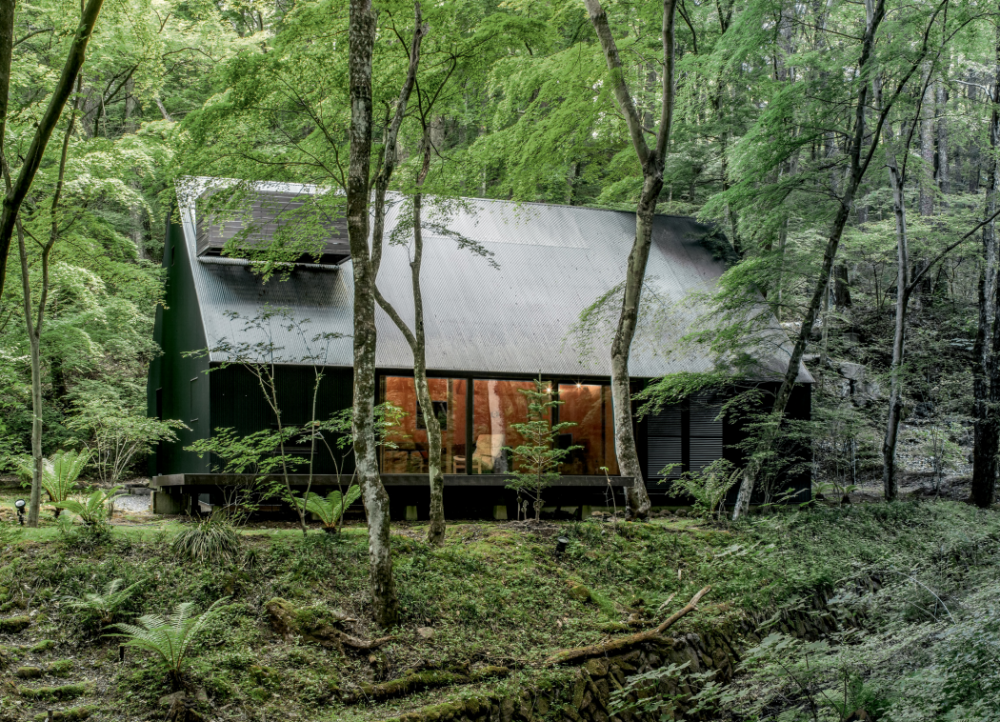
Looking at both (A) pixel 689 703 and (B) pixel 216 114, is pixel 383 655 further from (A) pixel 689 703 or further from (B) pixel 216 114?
(B) pixel 216 114

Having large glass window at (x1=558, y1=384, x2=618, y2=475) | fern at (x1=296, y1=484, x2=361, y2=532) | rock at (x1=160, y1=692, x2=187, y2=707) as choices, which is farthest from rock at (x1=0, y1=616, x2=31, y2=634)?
large glass window at (x1=558, y1=384, x2=618, y2=475)

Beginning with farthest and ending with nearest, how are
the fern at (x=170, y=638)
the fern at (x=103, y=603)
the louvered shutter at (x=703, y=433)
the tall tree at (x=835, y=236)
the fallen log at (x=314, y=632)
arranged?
1. the louvered shutter at (x=703, y=433)
2. the tall tree at (x=835, y=236)
3. the fallen log at (x=314, y=632)
4. the fern at (x=103, y=603)
5. the fern at (x=170, y=638)

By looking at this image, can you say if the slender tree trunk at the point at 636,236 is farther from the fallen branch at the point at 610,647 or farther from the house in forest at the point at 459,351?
Result: the fallen branch at the point at 610,647

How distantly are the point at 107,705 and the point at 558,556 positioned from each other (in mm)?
4801

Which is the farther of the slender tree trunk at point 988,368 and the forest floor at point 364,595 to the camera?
the slender tree trunk at point 988,368

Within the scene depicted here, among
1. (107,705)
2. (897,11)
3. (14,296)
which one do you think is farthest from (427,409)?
(897,11)

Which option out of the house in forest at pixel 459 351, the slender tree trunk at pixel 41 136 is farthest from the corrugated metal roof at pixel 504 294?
the slender tree trunk at pixel 41 136

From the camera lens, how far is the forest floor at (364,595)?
525 cm

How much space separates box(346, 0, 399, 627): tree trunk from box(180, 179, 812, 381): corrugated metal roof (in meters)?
4.75

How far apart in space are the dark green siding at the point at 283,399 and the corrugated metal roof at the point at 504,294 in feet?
0.98

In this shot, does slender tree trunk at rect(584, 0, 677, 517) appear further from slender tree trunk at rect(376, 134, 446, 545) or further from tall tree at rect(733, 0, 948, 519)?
slender tree trunk at rect(376, 134, 446, 545)

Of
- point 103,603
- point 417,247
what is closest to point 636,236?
point 417,247

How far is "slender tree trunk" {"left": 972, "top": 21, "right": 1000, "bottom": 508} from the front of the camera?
14141mm

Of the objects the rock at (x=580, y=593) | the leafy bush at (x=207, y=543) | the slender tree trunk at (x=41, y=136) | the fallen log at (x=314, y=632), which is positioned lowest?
the rock at (x=580, y=593)
